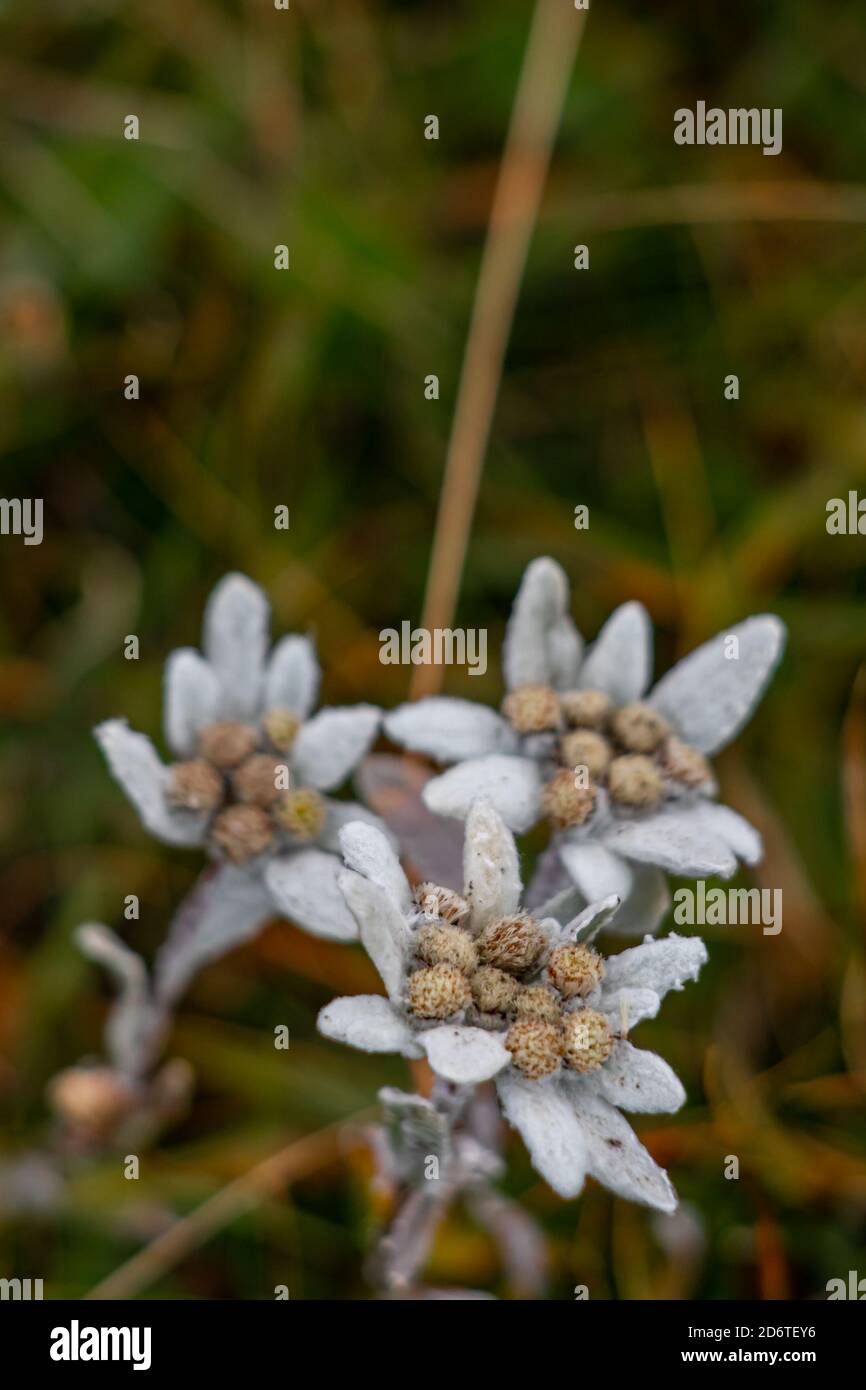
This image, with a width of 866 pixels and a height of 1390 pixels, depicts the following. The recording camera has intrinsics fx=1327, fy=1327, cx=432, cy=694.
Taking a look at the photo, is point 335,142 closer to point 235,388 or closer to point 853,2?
point 235,388

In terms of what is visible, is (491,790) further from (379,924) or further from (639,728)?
(379,924)

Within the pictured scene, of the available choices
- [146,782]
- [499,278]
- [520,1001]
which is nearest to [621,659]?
[520,1001]

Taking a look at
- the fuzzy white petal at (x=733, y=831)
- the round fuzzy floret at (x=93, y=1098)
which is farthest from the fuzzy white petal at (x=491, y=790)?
the round fuzzy floret at (x=93, y=1098)

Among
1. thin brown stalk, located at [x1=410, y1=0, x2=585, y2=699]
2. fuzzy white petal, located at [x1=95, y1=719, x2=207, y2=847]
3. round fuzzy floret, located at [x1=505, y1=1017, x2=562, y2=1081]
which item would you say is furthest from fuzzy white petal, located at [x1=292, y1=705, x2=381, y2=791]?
thin brown stalk, located at [x1=410, y1=0, x2=585, y2=699]

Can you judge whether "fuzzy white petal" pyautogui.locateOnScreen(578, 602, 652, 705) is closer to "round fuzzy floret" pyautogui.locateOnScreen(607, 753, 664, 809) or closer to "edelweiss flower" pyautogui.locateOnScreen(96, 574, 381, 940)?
"round fuzzy floret" pyautogui.locateOnScreen(607, 753, 664, 809)

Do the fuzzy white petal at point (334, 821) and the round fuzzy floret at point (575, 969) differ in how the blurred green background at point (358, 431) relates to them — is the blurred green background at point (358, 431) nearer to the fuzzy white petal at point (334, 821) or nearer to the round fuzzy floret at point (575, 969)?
the fuzzy white petal at point (334, 821)

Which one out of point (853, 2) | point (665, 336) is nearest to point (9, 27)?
point (665, 336)
